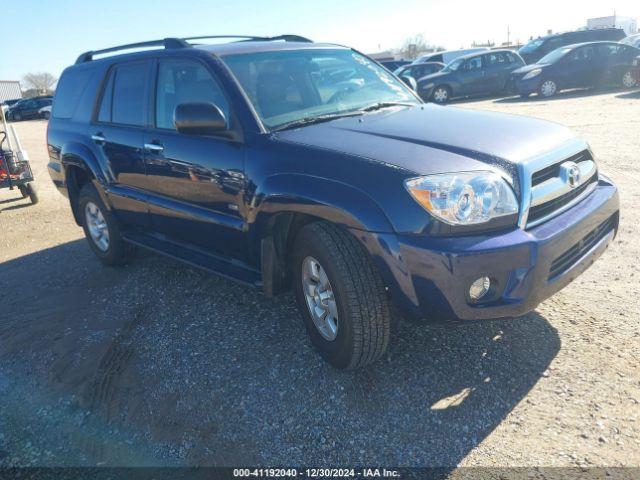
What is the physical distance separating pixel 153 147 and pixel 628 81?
53.3ft

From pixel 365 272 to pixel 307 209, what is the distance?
452mm

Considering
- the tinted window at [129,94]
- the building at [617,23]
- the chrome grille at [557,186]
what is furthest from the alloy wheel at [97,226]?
the building at [617,23]

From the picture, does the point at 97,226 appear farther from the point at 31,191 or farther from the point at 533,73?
the point at 533,73

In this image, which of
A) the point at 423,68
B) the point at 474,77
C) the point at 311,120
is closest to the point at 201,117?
the point at 311,120

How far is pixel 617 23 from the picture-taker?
5828cm

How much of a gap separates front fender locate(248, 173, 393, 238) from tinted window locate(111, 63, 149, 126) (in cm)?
163

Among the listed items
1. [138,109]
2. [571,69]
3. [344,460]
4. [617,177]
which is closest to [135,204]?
[138,109]

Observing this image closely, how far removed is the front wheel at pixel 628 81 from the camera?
51.2 feet

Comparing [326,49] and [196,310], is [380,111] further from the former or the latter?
[196,310]

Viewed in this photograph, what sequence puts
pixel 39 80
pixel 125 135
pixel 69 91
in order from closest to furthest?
pixel 125 135
pixel 69 91
pixel 39 80

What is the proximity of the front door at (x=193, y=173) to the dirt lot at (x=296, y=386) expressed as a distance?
2.09ft

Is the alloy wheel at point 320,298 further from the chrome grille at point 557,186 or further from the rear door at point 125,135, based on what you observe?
the rear door at point 125,135

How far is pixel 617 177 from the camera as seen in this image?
633 centimetres

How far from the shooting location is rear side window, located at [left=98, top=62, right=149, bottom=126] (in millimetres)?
4164
